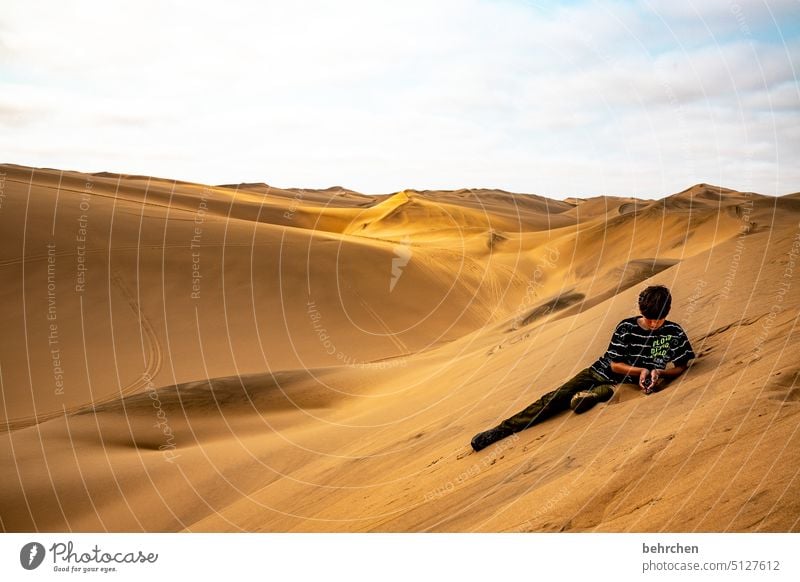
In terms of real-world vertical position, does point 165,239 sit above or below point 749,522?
above

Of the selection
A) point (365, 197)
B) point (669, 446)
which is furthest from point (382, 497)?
point (365, 197)

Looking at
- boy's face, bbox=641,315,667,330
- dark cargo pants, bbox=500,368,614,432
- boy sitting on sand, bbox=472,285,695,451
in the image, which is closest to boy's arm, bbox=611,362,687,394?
boy sitting on sand, bbox=472,285,695,451

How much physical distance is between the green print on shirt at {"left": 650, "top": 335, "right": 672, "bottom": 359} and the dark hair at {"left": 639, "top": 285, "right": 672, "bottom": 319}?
14 cm

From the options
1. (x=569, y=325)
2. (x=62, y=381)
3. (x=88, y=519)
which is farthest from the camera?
(x=62, y=381)

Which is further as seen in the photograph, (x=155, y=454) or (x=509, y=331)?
(x=509, y=331)

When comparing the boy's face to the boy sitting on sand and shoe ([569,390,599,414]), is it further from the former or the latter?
shoe ([569,390,599,414])

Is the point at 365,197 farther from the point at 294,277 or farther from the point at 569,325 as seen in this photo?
the point at 569,325

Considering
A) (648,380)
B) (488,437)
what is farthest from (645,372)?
(488,437)

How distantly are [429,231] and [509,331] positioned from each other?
26193mm

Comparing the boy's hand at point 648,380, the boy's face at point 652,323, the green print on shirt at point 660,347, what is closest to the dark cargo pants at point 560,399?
the boy's hand at point 648,380

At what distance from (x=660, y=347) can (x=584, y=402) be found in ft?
1.97

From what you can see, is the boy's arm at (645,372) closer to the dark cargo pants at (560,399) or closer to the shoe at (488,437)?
the dark cargo pants at (560,399)

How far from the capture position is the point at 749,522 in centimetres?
305

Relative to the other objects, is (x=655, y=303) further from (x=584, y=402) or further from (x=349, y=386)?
(x=349, y=386)
